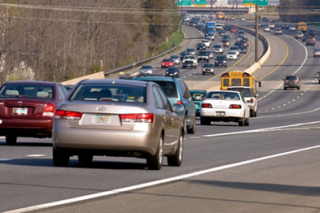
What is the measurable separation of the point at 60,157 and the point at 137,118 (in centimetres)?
158

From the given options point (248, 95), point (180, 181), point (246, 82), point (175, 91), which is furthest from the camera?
point (246, 82)

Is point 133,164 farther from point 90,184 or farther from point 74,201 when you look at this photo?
point 74,201

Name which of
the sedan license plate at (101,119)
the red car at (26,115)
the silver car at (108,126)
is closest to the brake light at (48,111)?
the red car at (26,115)

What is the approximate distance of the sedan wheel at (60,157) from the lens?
12.7 meters

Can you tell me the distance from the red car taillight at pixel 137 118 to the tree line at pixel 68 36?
51.5 metres

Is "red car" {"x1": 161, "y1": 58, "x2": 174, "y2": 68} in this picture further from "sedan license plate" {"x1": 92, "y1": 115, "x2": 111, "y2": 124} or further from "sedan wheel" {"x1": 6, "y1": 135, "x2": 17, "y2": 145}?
"sedan license plate" {"x1": 92, "y1": 115, "x2": 111, "y2": 124}

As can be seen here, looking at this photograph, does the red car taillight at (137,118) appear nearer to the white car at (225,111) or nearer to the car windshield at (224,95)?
the white car at (225,111)

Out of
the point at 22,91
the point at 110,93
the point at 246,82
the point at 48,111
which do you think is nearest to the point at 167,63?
the point at 246,82

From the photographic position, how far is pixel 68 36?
96.2m

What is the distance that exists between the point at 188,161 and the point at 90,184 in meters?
4.73

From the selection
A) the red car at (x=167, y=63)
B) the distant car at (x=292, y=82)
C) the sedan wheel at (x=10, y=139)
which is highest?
the sedan wheel at (x=10, y=139)

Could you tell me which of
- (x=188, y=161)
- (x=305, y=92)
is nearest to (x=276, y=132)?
(x=188, y=161)

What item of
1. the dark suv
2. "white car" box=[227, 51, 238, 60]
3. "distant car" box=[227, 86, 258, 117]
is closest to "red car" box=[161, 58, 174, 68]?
"white car" box=[227, 51, 238, 60]

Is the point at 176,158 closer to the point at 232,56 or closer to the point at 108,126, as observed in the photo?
the point at 108,126
